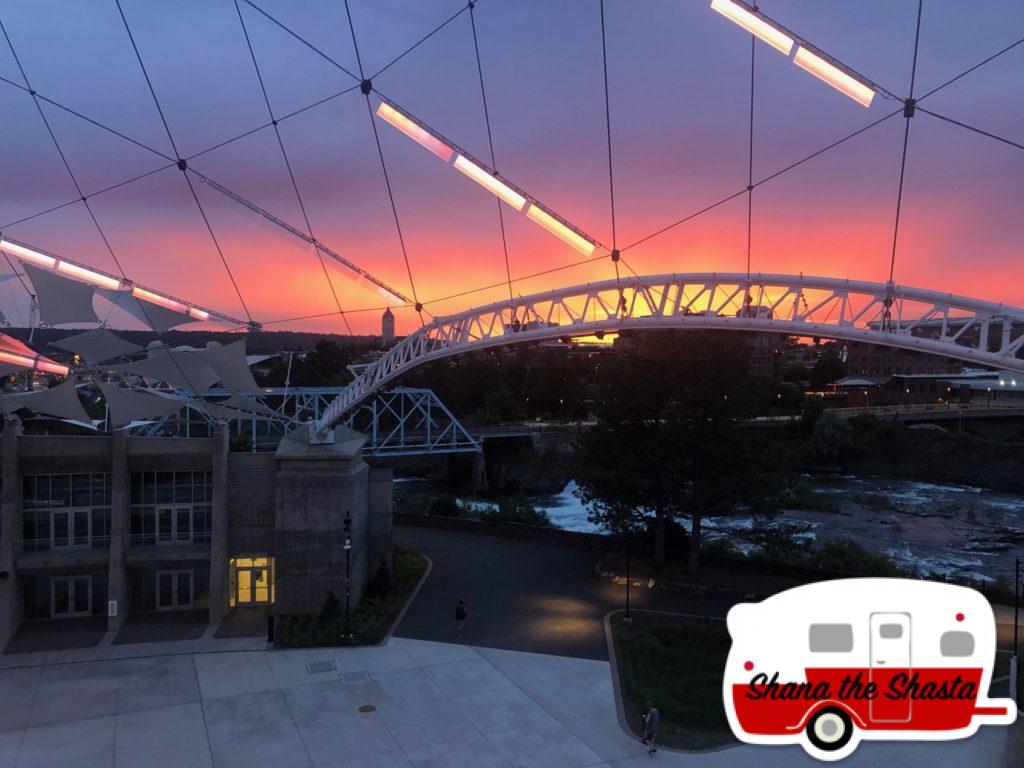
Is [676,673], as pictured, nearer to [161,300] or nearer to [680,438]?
[680,438]

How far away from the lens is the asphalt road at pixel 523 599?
74.6 feet

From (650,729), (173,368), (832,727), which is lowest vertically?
(650,729)

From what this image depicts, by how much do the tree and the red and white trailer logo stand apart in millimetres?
15882

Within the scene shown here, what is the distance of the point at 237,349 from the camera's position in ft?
96.2

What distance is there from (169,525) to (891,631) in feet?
74.9

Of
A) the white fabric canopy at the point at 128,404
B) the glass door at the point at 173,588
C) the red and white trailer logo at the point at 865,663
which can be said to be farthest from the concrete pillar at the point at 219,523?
the red and white trailer logo at the point at 865,663

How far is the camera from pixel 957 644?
1063 cm

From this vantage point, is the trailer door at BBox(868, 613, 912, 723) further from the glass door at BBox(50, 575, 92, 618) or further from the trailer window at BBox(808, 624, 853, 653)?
the glass door at BBox(50, 575, 92, 618)

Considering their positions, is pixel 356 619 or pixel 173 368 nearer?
pixel 356 619

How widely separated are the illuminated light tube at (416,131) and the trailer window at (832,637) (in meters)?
17.6

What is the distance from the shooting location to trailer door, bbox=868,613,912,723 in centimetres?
1074

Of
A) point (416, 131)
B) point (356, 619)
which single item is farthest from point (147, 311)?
point (356, 619)

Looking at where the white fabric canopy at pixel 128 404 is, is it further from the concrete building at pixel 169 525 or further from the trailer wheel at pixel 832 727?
the trailer wheel at pixel 832 727

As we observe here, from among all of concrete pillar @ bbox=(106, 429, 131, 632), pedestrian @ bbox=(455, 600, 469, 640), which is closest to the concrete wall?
concrete pillar @ bbox=(106, 429, 131, 632)
